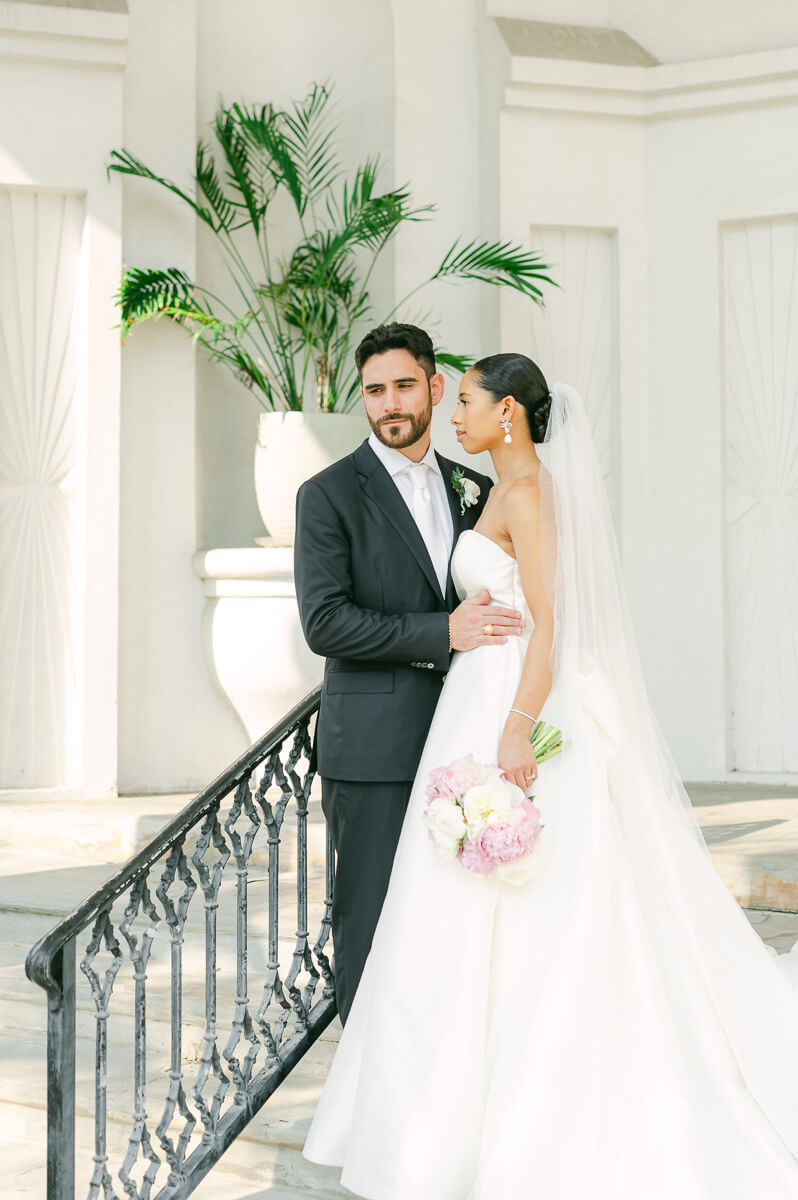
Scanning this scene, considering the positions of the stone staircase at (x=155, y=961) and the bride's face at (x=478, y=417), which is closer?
the bride's face at (x=478, y=417)

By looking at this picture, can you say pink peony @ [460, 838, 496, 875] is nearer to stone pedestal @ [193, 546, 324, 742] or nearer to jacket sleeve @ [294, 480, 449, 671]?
jacket sleeve @ [294, 480, 449, 671]

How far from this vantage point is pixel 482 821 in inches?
102

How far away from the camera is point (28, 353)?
626cm

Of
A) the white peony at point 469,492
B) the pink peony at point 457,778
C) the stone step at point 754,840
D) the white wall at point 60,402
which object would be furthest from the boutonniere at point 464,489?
the white wall at point 60,402

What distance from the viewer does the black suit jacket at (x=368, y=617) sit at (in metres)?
2.96

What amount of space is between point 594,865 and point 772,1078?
620 mm

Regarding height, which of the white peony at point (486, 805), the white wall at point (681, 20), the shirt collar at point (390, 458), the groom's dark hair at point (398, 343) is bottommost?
the white peony at point (486, 805)

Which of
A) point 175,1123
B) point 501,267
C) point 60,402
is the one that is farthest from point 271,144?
point 175,1123

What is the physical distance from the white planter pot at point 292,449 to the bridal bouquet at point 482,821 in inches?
144

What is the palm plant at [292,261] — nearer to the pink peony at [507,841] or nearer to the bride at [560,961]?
Answer: the bride at [560,961]

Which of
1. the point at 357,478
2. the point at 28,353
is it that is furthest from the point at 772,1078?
the point at 28,353

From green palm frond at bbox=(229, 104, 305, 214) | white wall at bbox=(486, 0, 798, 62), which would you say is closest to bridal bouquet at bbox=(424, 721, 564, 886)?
green palm frond at bbox=(229, 104, 305, 214)

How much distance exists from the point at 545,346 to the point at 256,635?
218 cm

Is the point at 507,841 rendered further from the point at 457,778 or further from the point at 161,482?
the point at 161,482
